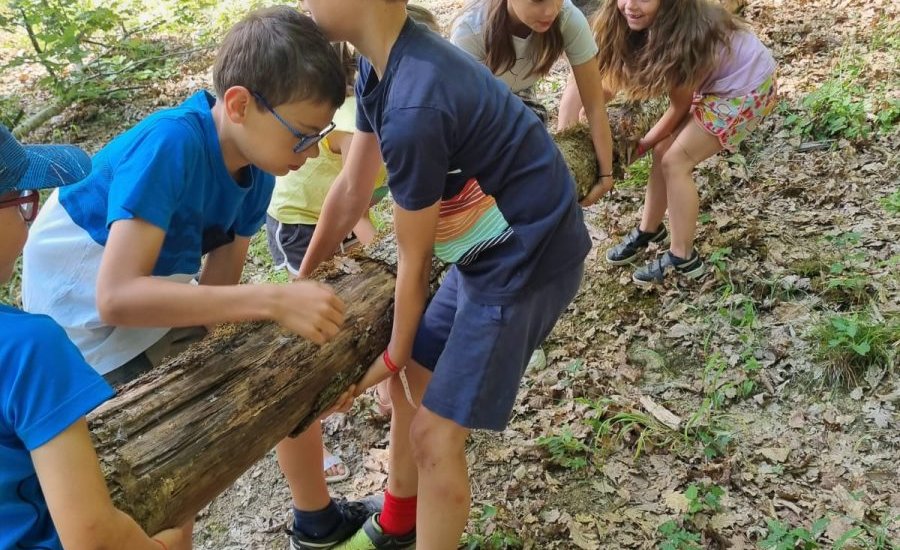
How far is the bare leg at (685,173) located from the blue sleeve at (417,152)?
2573mm

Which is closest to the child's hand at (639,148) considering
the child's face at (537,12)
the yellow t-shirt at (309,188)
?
the child's face at (537,12)

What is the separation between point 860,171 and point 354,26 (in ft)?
13.7

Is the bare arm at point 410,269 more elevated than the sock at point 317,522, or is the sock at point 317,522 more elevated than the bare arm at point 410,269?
the bare arm at point 410,269

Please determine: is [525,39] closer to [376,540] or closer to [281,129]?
[281,129]

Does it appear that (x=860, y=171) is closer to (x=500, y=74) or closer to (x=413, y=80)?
(x=500, y=74)

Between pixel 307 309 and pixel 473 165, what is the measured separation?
0.67 meters

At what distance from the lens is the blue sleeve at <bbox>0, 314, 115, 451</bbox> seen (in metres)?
1.29

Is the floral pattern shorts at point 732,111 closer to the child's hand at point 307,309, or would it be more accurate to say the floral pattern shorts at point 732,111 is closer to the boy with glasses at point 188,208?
the boy with glasses at point 188,208

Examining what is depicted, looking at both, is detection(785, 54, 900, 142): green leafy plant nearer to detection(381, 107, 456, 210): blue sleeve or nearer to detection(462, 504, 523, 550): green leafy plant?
detection(462, 504, 523, 550): green leafy plant

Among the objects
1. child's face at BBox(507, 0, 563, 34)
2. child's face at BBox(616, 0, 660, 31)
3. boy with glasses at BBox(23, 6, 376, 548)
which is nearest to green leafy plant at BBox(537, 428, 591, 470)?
boy with glasses at BBox(23, 6, 376, 548)

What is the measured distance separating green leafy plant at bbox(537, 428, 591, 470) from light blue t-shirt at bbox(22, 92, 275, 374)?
5.72ft

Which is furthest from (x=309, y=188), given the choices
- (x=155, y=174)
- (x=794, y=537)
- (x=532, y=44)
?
(x=794, y=537)

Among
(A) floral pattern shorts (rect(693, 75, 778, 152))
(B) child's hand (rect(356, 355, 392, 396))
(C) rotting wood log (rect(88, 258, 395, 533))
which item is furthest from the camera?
(A) floral pattern shorts (rect(693, 75, 778, 152))

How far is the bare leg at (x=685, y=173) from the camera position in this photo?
405 centimetres
